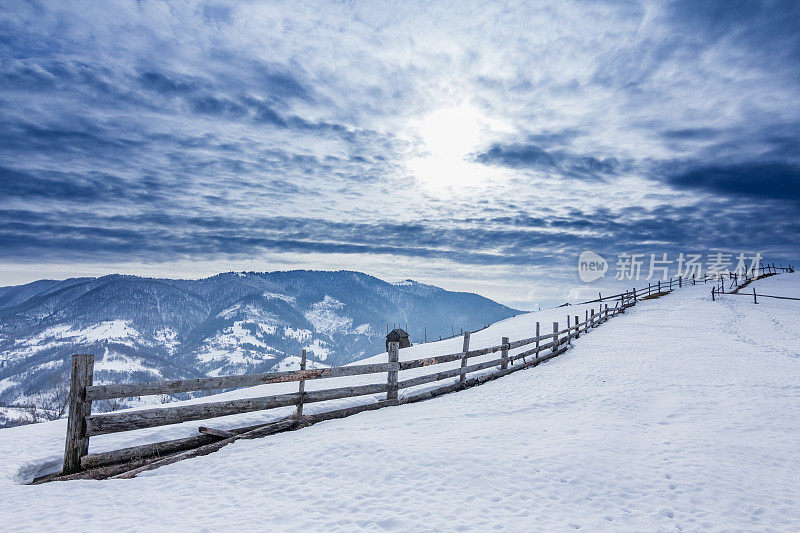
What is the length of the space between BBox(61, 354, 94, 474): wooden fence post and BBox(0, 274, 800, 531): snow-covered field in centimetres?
55

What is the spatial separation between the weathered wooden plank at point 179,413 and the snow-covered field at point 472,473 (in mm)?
666

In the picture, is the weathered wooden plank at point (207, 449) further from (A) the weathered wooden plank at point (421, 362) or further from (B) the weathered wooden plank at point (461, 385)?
(B) the weathered wooden plank at point (461, 385)

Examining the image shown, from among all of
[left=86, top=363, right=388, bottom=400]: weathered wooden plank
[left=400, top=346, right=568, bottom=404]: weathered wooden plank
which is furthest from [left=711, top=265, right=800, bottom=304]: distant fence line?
[left=86, top=363, right=388, bottom=400]: weathered wooden plank

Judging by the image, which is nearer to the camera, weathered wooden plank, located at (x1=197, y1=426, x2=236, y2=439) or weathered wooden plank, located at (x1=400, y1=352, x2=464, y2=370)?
weathered wooden plank, located at (x1=197, y1=426, x2=236, y2=439)

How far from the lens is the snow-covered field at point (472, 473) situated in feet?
15.4

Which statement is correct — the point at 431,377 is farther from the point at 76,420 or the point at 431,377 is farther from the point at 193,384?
the point at 76,420

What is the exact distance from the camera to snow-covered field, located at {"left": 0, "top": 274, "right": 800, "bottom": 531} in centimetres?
470

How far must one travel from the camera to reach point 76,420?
6246mm

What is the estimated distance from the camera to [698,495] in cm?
533

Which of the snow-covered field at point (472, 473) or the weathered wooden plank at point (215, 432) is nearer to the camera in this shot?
the snow-covered field at point (472, 473)

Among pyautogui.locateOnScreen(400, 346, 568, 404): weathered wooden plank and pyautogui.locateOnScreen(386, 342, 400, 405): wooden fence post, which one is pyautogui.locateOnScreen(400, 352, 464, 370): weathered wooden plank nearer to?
pyautogui.locateOnScreen(386, 342, 400, 405): wooden fence post

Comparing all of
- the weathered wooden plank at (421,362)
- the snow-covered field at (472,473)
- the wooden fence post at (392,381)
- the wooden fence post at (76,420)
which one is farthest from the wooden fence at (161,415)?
the weathered wooden plank at (421,362)

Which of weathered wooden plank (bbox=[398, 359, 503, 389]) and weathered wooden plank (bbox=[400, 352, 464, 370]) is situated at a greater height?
weathered wooden plank (bbox=[400, 352, 464, 370])

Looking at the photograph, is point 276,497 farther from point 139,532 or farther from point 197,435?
point 197,435
